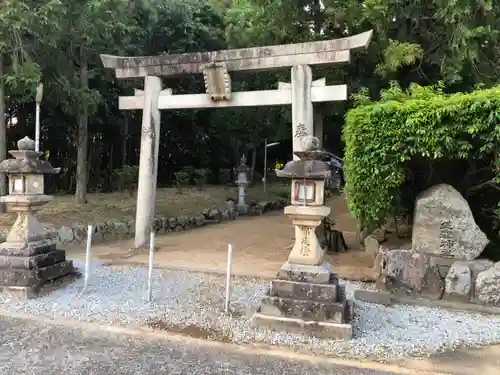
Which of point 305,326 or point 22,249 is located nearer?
point 305,326

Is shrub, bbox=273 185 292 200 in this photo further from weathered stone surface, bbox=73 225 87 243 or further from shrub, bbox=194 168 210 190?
weathered stone surface, bbox=73 225 87 243

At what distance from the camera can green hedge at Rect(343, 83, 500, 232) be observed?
19.5 feet

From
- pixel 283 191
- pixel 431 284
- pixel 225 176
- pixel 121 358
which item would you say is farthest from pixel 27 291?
pixel 225 176

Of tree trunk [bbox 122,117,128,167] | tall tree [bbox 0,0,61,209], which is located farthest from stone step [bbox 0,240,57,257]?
tree trunk [bbox 122,117,128,167]

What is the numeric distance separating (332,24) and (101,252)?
24.5 ft

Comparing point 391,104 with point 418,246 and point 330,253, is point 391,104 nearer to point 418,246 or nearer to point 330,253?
point 418,246

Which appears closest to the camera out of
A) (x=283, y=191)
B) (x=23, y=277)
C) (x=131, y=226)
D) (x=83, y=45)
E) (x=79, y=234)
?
(x=23, y=277)

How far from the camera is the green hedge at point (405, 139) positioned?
594 centimetres

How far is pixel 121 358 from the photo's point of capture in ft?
13.7

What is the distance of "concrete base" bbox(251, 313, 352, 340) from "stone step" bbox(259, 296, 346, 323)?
6 centimetres

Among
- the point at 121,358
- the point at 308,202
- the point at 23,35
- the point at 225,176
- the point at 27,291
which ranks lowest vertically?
the point at 121,358

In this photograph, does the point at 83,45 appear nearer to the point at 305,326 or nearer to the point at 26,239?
the point at 26,239

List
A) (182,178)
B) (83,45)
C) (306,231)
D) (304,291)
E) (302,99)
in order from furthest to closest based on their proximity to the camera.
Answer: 1. (182,178)
2. (83,45)
3. (302,99)
4. (306,231)
5. (304,291)

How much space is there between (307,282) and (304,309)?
304 millimetres
